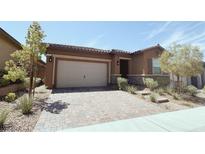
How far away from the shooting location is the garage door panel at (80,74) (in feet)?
43.4

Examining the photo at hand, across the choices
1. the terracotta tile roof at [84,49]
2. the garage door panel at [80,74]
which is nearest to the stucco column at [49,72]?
the garage door panel at [80,74]

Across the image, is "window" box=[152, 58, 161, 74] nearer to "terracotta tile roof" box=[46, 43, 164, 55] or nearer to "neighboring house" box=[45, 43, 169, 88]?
"neighboring house" box=[45, 43, 169, 88]

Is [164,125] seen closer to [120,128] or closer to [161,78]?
[120,128]

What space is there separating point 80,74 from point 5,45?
21.8 ft

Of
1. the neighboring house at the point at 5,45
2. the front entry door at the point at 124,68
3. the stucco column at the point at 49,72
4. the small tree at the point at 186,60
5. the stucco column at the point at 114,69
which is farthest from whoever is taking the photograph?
the front entry door at the point at 124,68

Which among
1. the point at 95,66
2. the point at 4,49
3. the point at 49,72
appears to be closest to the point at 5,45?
the point at 4,49

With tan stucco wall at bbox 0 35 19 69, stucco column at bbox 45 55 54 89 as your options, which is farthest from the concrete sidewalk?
tan stucco wall at bbox 0 35 19 69

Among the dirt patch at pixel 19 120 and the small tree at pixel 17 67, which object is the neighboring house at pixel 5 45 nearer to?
the small tree at pixel 17 67

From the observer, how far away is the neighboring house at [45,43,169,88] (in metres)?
13.0

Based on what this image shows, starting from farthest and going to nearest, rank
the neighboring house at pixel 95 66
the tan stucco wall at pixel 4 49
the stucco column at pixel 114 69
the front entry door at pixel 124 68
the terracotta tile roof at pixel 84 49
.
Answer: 1. the front entry door at pixel 124 68
2. the stucco column at pixel 114 69
3. the neighboring house at pixel 95 66
4. the terracotta tile roof at pixel 84 49
5. the tan stucco wall at pixel 4 49

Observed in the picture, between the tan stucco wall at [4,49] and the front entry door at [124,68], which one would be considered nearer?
the tan stucco wall at [4,49]

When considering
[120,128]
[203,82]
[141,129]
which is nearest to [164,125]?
[141,129]

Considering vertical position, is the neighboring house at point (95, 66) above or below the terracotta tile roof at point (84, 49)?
below

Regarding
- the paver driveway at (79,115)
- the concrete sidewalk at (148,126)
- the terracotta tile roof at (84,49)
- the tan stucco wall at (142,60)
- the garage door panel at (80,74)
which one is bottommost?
the concrete sidewalk at (148,126)
